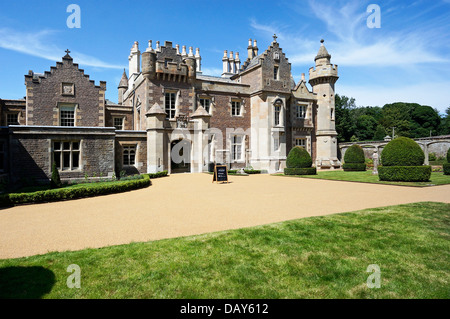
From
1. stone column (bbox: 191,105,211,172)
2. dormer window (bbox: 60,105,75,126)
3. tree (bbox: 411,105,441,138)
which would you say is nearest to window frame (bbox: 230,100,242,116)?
stone column (bbox: 191,105,211,172)

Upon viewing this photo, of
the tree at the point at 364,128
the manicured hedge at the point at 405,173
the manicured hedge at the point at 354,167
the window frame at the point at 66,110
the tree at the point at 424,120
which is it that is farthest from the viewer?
the tree at the point at 424,120

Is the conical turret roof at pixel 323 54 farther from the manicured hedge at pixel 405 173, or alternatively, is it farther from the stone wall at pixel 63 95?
the stone wall at pixel 63 95

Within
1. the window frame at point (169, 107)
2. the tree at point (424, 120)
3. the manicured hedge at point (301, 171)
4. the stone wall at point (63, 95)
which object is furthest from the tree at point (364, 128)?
the stone wall at point (63, 95)

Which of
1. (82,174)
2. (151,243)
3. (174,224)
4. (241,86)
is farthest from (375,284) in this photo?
(241,86)

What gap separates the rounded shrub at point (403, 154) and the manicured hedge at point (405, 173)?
0.53 meters

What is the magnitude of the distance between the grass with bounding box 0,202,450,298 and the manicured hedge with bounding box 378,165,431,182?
40.0 ft

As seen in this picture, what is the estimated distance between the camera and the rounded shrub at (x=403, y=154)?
1755cm

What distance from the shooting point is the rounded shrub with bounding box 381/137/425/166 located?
17547mm

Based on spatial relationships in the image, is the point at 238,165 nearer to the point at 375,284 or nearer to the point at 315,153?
the point at 315,153

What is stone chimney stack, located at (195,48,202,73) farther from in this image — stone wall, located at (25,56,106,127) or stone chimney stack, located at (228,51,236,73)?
stone wall, located at (25,56,106,127)

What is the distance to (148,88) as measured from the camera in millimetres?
24125

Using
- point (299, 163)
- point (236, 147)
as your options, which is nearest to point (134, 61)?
point (236, 147)

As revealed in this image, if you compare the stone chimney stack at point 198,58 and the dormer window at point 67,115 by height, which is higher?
the stone chimney stack at point 198,58
